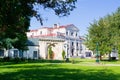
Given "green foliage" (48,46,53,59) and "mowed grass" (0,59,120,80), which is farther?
"green foliage" (48,46,53,59)

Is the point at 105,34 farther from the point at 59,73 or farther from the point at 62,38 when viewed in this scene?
the point at 59,73

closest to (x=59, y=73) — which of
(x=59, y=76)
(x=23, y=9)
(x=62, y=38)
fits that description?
(x=59, y=76)

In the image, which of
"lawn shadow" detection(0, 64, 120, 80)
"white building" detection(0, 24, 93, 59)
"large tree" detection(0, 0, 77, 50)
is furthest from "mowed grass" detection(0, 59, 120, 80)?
"white building" detection(0, 24, 93, 59)

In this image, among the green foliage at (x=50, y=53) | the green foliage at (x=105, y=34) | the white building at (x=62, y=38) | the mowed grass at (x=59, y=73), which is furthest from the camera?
the white building at (x=62, y=38)

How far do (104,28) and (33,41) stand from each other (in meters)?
18.1

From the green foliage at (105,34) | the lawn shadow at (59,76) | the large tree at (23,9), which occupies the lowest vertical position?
the lawn shadow at (59,76)

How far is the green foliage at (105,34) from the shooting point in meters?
66.5

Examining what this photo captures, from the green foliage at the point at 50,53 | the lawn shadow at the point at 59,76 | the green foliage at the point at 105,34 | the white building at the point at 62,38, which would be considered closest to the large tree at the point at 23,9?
the lawn shadow at the point at 59,76

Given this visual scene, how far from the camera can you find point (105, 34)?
69.5 metres

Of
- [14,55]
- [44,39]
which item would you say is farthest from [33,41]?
[14,55]

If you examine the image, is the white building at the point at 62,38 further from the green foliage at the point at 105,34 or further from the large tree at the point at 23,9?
the large tree at the point at 23,9

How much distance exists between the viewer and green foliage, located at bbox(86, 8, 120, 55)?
6654 cm

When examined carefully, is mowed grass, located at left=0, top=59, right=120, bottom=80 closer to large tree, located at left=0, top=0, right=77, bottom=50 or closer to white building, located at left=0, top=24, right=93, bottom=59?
large tree, located at left=0, top=0, right=77, bottom=50

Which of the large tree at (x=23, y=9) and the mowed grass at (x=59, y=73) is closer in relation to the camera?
the large tree at (x=23, y=9)
